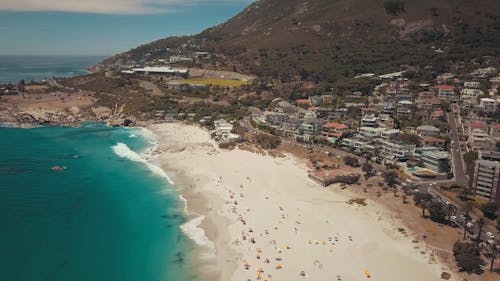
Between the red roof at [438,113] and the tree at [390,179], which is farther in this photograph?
the red roof at [438,113]

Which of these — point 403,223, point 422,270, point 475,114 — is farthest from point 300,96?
point 422,270

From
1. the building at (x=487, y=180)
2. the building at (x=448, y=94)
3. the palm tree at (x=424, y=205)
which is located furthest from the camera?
the building at (x=448, y=94)

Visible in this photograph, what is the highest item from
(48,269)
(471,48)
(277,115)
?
(471,48)

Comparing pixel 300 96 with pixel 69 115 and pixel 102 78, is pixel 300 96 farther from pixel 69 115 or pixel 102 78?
pixel 102 78

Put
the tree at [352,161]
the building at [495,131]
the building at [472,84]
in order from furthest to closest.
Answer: the building at [472,84]
the building at [495,131]
the tree at [352,161]

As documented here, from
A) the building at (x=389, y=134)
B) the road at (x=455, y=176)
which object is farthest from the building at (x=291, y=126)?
the building at (x=389, y=134)

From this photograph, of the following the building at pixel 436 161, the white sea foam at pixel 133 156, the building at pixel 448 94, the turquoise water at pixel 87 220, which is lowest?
the turquoise water at pixel 87 220

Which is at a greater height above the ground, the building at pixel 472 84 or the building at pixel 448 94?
the building at pixel 472 84

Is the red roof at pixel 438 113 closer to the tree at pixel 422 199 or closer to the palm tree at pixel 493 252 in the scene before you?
the tree at pixel 422 199
